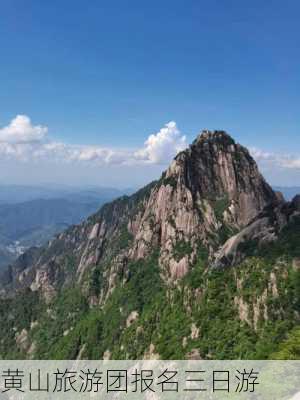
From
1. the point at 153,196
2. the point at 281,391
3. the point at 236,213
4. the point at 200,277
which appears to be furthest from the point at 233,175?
the point at 281,391

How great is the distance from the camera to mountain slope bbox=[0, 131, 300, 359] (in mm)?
73312

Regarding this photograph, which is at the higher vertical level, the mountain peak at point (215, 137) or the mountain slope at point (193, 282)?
the mountain peak at point (215, 137)

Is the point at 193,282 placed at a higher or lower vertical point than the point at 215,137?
lower

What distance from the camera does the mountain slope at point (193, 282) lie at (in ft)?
241

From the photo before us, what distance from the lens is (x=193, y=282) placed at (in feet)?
323

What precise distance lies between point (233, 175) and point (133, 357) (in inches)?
3086

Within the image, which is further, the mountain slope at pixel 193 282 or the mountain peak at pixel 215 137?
the mountain peak at pixel 215 137

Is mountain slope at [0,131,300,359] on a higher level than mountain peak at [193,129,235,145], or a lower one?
lower

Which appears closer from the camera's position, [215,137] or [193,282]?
[193,282]

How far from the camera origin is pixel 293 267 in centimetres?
7456

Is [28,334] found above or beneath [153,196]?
beneath

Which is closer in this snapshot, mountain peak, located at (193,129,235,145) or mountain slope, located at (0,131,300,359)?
mountain slope, located at (0,131,300,359)

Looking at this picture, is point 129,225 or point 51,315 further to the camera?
point 129,225

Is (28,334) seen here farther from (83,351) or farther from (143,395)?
(143,395)
